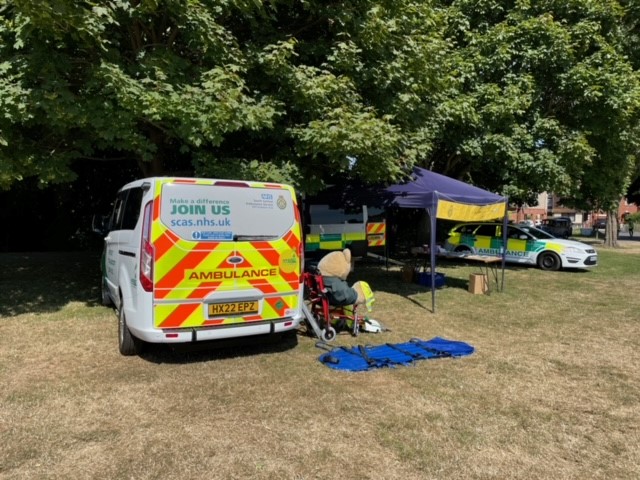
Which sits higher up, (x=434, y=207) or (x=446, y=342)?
(x=434, y=207)

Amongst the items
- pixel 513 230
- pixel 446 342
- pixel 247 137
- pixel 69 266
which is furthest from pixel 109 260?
pixel 513 230

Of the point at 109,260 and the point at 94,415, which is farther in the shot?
the point at 109,260

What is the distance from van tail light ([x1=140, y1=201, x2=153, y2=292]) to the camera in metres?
4.82

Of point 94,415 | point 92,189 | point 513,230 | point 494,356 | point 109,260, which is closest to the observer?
point 94,415

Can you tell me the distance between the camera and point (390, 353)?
5766 mm

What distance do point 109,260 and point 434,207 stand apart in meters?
5.35

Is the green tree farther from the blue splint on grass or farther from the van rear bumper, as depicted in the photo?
the blue splint on grass

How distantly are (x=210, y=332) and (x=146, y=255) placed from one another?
3.34 ft

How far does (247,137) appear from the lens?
28.5 feet

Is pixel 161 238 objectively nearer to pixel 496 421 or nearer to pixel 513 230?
pixel 496 421

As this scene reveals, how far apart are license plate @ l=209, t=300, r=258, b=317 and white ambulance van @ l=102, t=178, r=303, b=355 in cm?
1

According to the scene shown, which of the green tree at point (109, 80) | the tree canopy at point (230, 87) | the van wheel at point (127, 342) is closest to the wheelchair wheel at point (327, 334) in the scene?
the van wheel at point (127, 342)

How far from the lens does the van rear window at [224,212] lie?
16.2 feet

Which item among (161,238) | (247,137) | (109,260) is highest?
(247,137)
